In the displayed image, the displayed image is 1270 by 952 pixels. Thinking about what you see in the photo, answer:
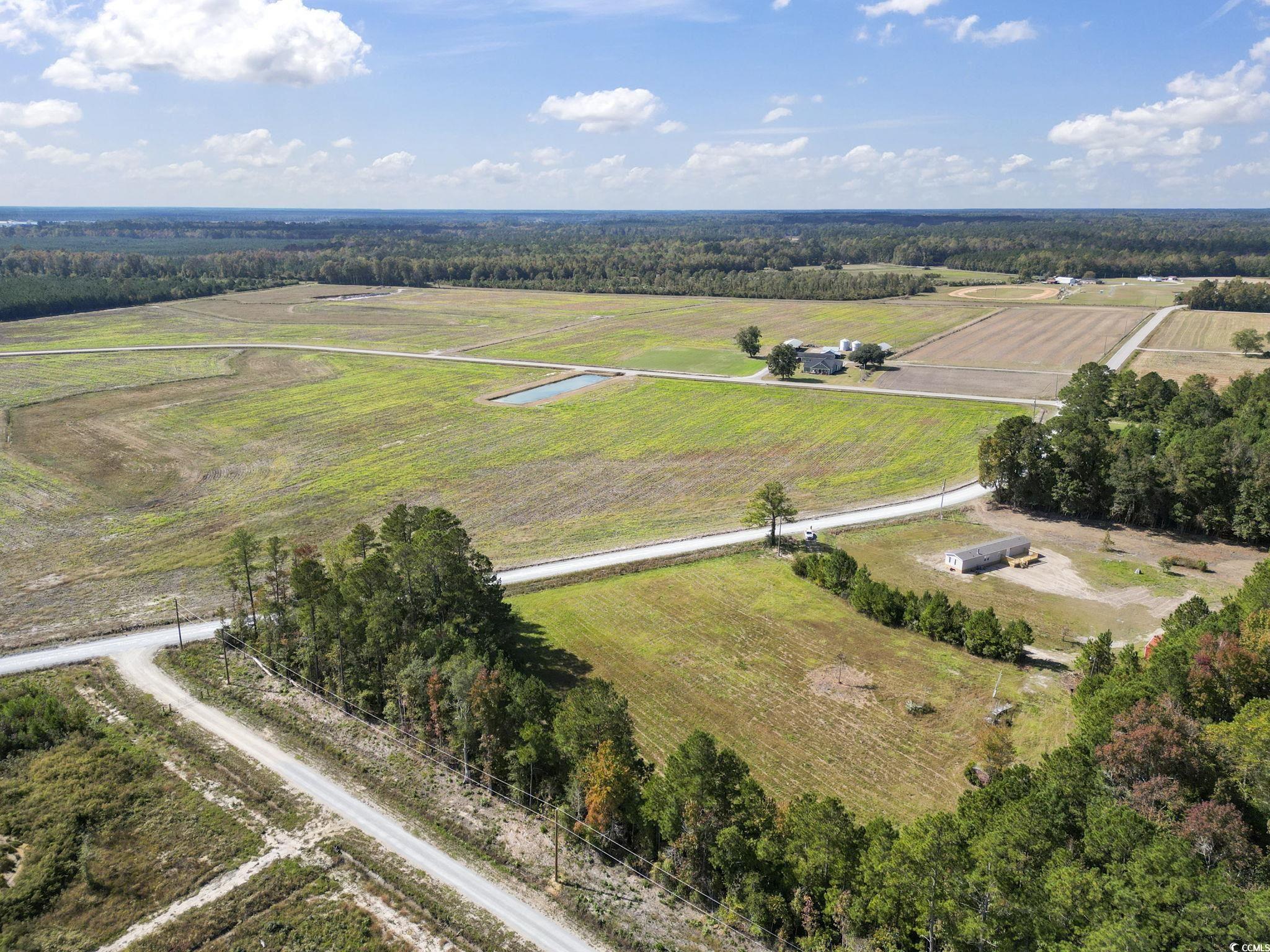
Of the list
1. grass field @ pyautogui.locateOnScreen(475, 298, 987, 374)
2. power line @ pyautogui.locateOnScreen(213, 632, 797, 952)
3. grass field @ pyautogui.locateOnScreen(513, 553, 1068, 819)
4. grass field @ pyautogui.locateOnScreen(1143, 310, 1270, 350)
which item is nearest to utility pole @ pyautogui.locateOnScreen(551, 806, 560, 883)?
power line @ pyautogui.locateOnScreen(213, 632, 797, 952)

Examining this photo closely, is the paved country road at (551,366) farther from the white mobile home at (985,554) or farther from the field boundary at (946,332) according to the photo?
the white mobile home at (985,554)

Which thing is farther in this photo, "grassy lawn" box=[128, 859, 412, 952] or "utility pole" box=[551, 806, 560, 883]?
"utility pole" box=[551, 806, 560, 883]

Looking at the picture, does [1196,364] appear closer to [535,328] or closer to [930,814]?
[535,328]

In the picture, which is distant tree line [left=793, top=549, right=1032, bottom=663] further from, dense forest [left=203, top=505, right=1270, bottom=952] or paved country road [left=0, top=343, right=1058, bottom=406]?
paved country road [left=0, top=343, right=1058, bottom=406]

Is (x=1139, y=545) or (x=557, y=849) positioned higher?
(x=1139, y=545)

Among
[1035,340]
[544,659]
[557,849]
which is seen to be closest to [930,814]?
[557,849]

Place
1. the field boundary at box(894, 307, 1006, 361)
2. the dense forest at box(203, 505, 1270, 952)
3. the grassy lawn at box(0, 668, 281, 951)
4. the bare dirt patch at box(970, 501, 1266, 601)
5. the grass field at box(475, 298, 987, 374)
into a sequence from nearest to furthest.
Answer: the dense forest at box(203, 505, 1270, 952) → the grassy lawn at box(0, 668, 281, 951) → the bare dirt patch at box(970, 501, 1266, 601) → the grass field at box(475, 298, 987, 374) → the field boundary at box(894, 307, 1006, 361)

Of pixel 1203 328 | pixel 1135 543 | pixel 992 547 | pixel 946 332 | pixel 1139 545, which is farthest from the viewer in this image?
pixel 946 332
